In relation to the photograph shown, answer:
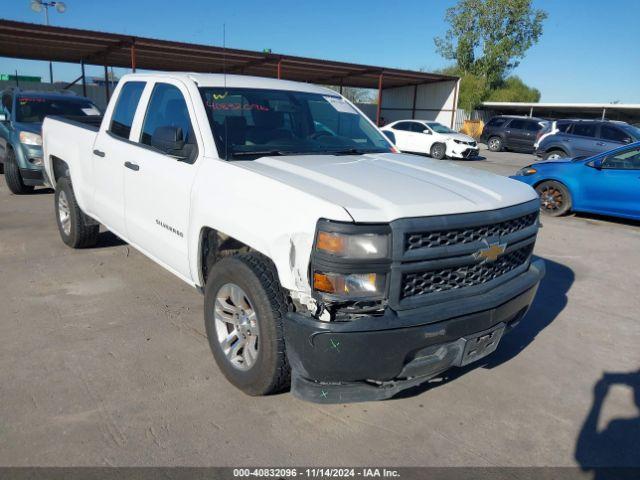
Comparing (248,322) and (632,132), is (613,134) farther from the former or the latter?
(248,322)

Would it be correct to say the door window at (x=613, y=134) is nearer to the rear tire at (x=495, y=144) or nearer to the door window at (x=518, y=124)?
the door window at (x=518, y=124)

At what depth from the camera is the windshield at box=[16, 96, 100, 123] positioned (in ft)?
29.6

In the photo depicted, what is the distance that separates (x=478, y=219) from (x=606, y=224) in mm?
7092

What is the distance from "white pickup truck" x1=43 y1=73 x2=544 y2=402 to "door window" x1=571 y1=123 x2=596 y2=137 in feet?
50.0

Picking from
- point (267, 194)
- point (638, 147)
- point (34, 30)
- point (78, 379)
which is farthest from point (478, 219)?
point (34, 30)

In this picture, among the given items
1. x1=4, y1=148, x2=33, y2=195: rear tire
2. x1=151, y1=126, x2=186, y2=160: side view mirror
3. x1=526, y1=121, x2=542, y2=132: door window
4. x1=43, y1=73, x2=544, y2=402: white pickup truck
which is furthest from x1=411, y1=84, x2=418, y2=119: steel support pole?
x1=151, y1=126, x2=186, y2=160: side view mirror

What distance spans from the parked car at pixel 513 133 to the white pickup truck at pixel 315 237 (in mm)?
22043

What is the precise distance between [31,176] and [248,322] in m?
7.54

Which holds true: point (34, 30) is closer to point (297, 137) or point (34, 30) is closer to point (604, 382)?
point (297, 137)

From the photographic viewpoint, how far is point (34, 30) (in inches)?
600

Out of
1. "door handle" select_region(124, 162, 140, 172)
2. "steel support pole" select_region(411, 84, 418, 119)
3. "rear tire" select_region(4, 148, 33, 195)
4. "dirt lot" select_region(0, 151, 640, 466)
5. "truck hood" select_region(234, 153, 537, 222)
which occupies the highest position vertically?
"steel support pole" select_region(411, 84, 418, 119)

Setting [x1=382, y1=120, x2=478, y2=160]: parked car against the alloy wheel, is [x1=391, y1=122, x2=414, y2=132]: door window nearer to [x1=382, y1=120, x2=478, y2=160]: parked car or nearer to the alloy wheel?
[x1=382, y1=120, x2=478, y2=160]: parked car

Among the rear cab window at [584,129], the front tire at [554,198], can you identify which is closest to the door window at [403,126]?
the rear cab window at [584,129]

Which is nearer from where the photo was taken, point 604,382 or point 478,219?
point 478,219
